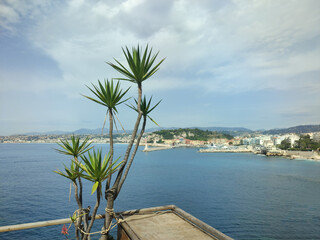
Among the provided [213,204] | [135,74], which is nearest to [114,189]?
[135,74]

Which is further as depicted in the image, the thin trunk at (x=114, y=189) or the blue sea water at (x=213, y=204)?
the blue sea water at (x=213, y=204)

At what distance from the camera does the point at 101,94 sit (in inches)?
210

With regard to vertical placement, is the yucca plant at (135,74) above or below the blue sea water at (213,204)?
above

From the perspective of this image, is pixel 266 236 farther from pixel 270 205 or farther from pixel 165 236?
pixel 165 236

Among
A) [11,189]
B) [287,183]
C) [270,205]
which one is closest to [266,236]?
[270,205]

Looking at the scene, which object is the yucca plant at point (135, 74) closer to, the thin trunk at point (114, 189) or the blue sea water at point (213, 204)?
the thin trunk at point (114, 189)

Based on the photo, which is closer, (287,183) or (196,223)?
(196,223)

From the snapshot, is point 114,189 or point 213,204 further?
point 213,204

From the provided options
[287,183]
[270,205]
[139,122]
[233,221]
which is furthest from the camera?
[287,183]

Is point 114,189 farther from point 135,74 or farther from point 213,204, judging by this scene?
point 213,204

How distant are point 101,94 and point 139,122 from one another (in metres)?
1.13

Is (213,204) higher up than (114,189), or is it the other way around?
(114,189)

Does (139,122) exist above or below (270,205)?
above

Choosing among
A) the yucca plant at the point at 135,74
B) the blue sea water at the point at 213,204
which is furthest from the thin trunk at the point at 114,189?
the blue sea water at the point at 213,204
